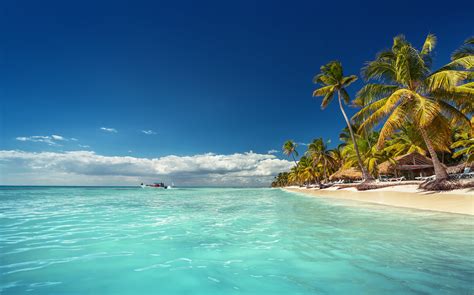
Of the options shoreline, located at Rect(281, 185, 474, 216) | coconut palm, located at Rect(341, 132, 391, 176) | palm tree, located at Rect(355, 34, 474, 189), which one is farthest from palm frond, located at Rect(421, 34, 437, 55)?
coconut palm, located at Rect(341, 132, 391, 176)

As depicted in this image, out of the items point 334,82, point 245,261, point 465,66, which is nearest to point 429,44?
A: point 465,66

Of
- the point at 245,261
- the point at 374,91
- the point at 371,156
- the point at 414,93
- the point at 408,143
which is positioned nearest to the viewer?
the point at 245,261

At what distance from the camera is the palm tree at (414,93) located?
1236 cm

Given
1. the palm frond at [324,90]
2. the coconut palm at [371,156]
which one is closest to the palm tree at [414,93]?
the palm frond at [324,90]

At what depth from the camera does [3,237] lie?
6359mm

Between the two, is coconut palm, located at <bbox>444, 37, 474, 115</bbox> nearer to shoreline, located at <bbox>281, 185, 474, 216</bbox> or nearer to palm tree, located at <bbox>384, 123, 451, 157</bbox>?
shoreline, located at <bbox>281, 185, 474, 216</bbox>

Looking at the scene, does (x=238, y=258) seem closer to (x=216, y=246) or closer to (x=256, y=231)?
(x=216, y=246)

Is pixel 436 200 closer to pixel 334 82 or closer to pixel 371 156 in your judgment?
pixel 334 82

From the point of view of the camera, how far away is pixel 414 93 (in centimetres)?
1336

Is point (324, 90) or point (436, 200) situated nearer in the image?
point (436, 200)

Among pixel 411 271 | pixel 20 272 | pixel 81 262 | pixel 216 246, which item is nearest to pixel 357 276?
pixel 411 271

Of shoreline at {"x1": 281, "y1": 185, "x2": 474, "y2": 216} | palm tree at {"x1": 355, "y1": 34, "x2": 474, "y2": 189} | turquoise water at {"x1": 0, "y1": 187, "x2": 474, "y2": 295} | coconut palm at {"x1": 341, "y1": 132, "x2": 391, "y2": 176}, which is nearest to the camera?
turquoise water at {"x1": 0, "y1": 187, "x2": 474, "y2": 295}

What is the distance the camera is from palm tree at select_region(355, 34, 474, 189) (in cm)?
1236

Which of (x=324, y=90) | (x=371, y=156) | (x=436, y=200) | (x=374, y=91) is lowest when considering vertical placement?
(x=436, y=200)
